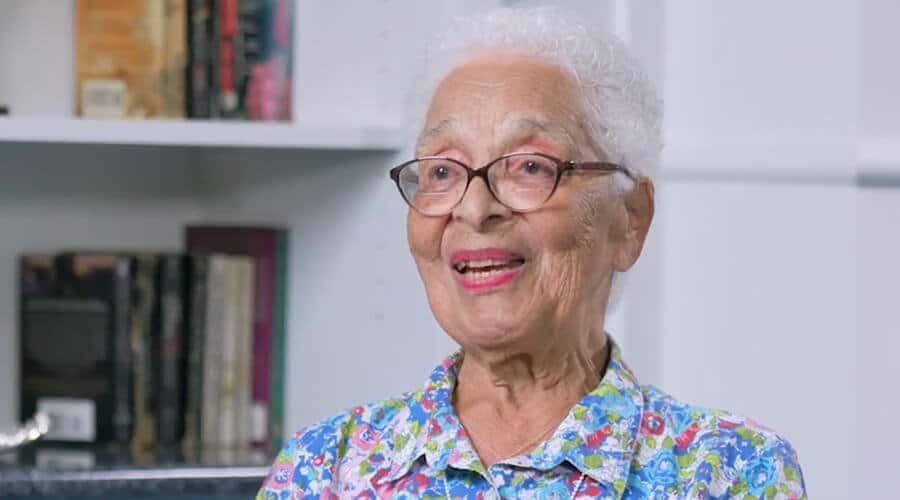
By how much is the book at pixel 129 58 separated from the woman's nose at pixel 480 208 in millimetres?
929

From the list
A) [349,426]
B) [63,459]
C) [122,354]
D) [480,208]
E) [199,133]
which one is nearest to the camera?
[480,208]

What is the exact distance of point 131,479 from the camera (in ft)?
5.86

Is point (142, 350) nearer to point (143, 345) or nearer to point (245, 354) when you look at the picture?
point (143, 345)

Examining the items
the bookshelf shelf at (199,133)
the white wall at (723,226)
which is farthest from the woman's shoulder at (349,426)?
the bookshelf shelf at (199,133)

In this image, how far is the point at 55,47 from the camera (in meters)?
2.12

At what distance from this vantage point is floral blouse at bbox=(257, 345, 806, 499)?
1.10 metres

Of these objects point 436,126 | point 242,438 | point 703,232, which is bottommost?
point 242,438

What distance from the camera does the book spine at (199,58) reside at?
1.94m

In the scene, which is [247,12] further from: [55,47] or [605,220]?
[605,220]

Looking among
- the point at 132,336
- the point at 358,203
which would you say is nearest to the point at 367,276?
the point at 358,203

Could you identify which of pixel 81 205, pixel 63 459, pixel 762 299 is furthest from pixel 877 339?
pixel 81 205

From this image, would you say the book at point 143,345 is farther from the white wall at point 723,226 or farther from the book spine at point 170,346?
the white wall at point 723,226

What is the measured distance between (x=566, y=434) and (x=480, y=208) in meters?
0.18

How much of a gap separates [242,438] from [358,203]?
1.35 ft
